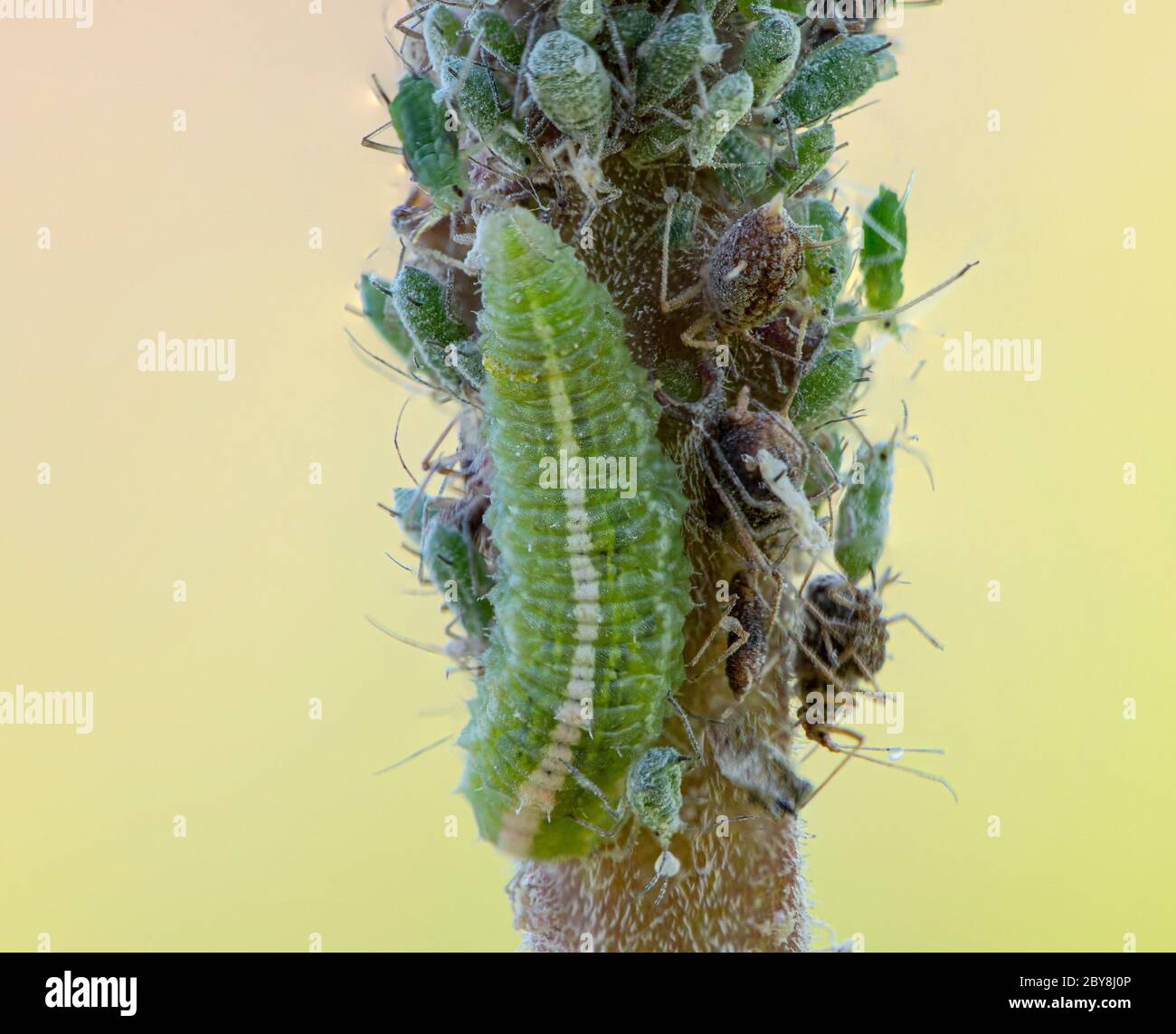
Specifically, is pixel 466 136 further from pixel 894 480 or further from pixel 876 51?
pixel 894 480

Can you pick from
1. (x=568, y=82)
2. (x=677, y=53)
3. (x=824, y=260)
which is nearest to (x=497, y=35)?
(x=568, y=82)

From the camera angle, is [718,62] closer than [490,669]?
Yes


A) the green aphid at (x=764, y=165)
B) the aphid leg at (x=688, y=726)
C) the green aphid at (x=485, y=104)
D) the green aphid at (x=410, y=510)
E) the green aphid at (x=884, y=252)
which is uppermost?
the green aphid at (x=485, y=104)

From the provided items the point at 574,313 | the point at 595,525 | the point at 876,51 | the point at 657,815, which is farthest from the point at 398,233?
the point at 657,815

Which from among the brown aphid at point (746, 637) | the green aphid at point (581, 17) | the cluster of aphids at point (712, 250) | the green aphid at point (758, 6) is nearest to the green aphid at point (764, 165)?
the cluster of aphids at point (712, 250)

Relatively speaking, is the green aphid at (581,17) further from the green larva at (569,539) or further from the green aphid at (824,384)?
the green aphid at (824,384)

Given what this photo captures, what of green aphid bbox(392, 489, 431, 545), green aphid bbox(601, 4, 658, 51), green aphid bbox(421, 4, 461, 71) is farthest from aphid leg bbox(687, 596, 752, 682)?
green aphid bbox(421, 4, 461, 71)

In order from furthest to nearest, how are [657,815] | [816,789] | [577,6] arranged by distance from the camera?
1. [816,789]
2. [657,815]
3. [577,6]
